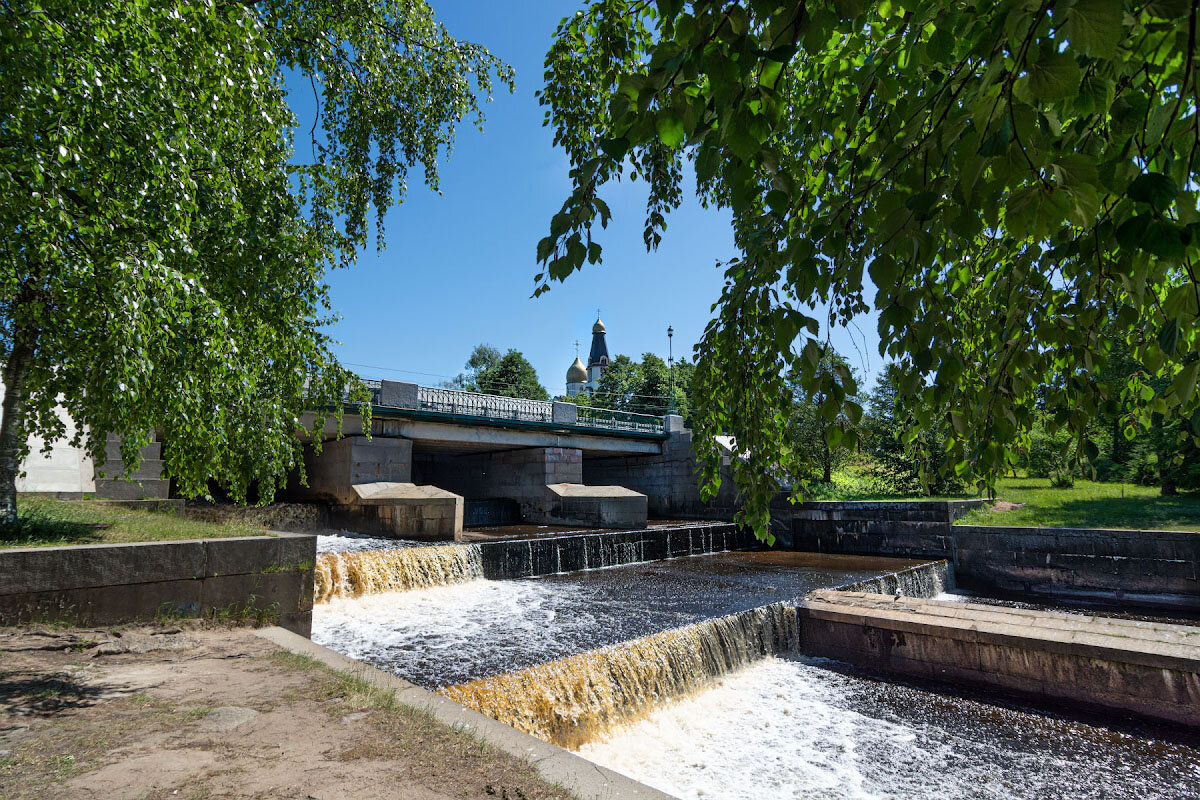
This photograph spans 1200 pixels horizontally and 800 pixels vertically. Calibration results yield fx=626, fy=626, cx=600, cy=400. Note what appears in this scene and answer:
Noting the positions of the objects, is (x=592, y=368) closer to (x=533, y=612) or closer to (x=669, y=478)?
(x=669, y=478)

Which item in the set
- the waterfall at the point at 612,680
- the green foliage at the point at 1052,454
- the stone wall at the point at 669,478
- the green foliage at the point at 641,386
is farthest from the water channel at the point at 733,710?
the green foliage at the point at 641,386

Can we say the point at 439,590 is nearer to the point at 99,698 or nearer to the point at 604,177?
the point at 99,698

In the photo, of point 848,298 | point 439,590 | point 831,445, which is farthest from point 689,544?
point 831,445

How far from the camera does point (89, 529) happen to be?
6.61m

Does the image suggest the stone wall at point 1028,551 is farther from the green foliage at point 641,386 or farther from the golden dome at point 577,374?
the golden dome at point 577,374

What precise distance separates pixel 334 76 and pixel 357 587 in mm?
8298

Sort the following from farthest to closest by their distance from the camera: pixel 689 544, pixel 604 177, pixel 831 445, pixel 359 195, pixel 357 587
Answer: pixel 689 544 → pixel 357 587 → pixel 359 195 → pixel 831 445 → pixel 604 177

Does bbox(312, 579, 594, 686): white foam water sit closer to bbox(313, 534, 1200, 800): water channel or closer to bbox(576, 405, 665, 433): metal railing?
bbox(313, 534, 1200, 800): water channel

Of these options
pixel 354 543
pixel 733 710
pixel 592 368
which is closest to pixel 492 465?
pixel 354 543

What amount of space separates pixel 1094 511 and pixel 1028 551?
3.79 meters

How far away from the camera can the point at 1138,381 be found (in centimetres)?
286

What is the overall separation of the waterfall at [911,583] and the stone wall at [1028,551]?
1.31 metres

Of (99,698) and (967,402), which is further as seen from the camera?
(99,698)

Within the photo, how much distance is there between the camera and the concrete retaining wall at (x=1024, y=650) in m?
6.94
